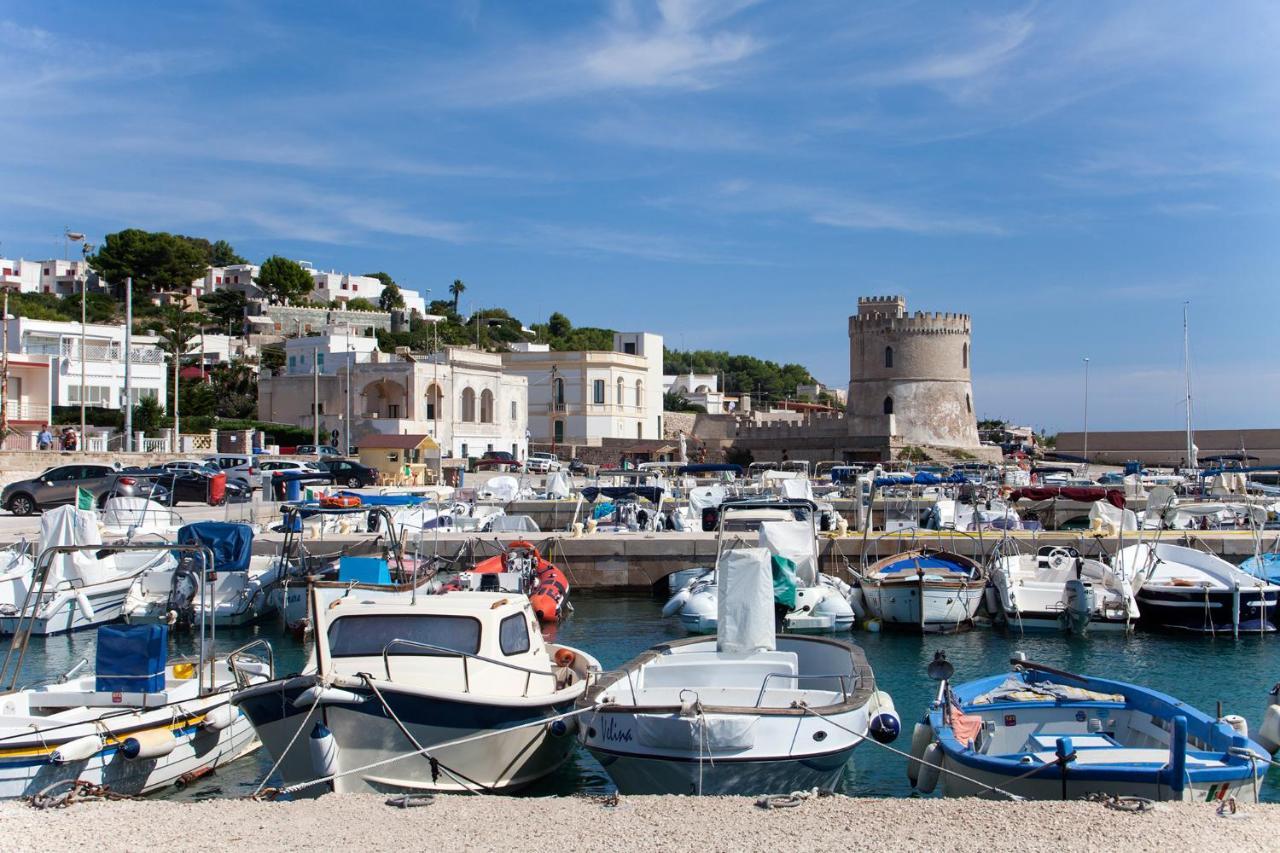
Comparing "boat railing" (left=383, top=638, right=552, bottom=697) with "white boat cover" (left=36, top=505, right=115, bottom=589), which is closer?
"boat railing" (left=383, top=638, right=552, bottom=697)

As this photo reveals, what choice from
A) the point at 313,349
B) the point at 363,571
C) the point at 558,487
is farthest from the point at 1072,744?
the point at 313,349

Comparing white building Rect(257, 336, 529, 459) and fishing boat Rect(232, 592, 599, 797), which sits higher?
white building Rect(257, 336, 529, 459)

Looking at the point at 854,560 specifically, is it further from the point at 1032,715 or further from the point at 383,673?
the point at 383,673

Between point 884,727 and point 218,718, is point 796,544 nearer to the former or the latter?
point 884,727

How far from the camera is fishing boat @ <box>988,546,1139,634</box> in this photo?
67.5 ft

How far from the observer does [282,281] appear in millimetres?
114938

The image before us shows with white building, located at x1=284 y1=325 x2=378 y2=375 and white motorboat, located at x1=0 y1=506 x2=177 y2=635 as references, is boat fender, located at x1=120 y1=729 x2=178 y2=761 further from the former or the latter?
white building, located at x1=284 y1=325 x2=378 y2=375

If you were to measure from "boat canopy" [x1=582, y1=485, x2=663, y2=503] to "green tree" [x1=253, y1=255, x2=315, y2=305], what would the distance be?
84.5 meters

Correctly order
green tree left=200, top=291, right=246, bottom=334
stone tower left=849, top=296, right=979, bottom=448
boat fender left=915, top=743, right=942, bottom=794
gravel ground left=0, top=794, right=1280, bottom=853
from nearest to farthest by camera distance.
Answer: gravel ground left=0, top=794, right=1280, bottom=853, boat fender left=915, top=743, right=942, bottom=794, stone tower left=849, top=296, right=979, bottom=448, green tree left=200, top=291, right=246, bottom=334

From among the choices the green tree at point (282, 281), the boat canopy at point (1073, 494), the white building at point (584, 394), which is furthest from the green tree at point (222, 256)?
the boat canopy at point (1073, 494)

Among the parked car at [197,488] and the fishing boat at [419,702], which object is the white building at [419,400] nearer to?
the parked car at [197,488]

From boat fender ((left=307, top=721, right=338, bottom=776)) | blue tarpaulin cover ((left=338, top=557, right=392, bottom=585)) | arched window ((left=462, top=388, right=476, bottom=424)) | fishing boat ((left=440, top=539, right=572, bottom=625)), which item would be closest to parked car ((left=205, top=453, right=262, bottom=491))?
fishing boat ((left=440, top=539, right=572, bottom=625))

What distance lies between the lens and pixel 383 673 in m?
10.8

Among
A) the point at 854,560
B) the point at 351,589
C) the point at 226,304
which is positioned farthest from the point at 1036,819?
the point at 226,304
